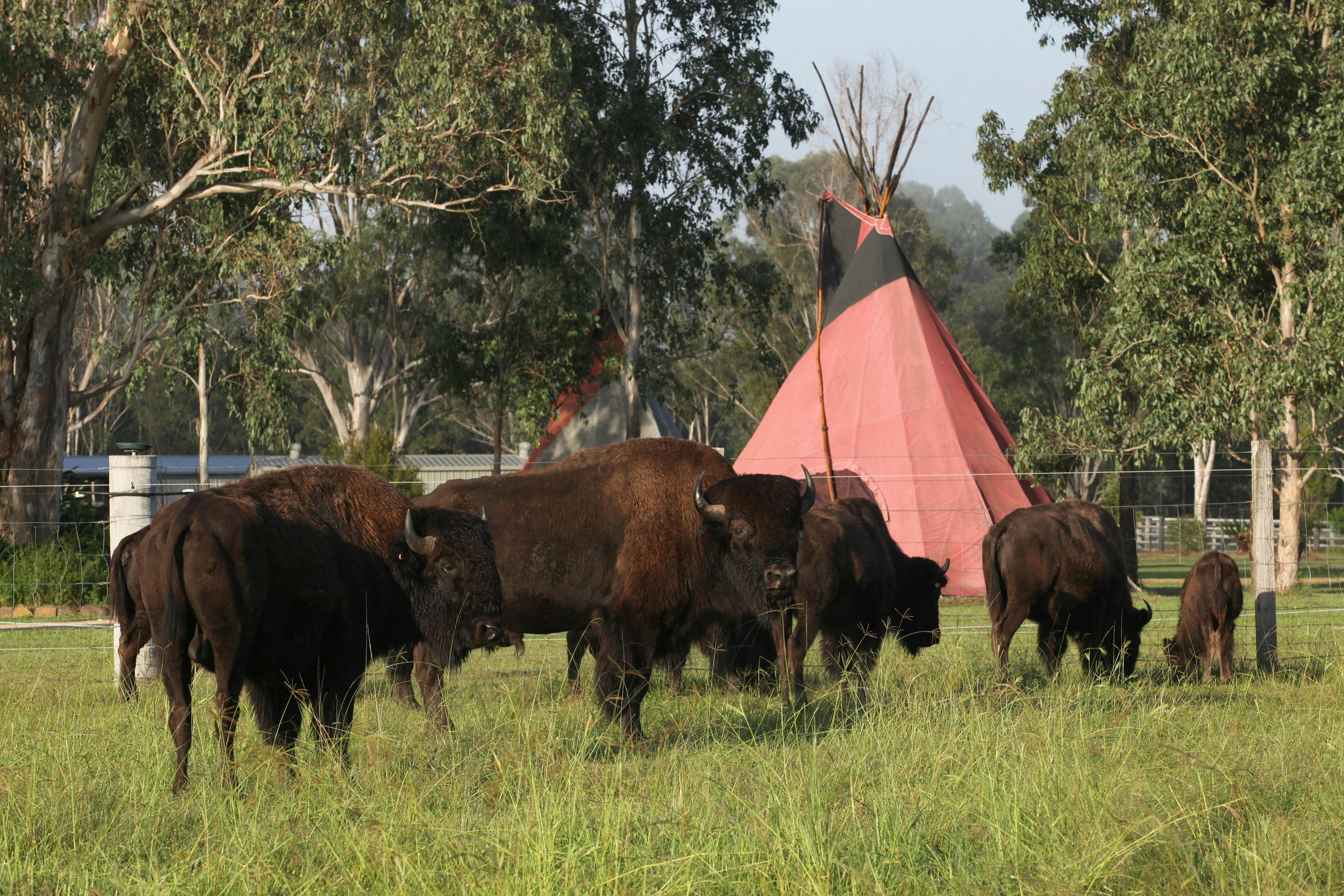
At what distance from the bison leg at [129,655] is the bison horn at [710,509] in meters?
3.63

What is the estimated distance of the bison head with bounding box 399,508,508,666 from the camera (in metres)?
6.01

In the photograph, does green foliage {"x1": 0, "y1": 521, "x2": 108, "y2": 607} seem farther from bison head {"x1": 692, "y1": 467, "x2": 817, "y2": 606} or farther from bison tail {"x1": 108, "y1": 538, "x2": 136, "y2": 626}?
bison head {"x1": 692, "y1": 467, "x2": 817, "y2": 606}

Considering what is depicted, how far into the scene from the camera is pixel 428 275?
34.3m

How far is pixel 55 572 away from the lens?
1780 centimetres

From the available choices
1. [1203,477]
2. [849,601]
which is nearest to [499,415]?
[849,601]

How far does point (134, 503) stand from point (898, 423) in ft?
41.0

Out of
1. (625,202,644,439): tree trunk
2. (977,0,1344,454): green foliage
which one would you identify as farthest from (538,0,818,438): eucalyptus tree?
(977,0,1344,454): green foliage

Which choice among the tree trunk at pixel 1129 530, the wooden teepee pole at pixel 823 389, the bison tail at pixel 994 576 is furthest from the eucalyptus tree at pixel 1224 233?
the bison tail at pixel 994 576

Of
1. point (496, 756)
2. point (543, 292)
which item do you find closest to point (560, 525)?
point (496, 756)

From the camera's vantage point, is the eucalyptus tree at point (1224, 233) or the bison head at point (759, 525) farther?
the eucalyptus tree at point (1224, 233)

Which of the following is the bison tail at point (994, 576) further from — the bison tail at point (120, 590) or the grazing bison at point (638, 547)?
the bison tail at point (120, 590)

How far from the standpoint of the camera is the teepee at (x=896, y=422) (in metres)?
18.0

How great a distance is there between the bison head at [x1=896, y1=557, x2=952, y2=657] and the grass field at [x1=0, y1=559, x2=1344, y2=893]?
2876mm

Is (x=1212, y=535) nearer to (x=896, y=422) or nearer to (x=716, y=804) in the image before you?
(x=896, y=422)
